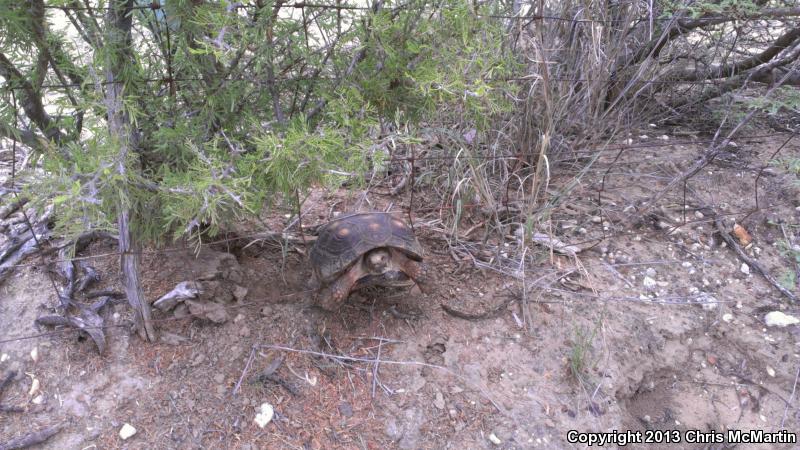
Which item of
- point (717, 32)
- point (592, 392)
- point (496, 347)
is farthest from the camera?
point (717, 32)

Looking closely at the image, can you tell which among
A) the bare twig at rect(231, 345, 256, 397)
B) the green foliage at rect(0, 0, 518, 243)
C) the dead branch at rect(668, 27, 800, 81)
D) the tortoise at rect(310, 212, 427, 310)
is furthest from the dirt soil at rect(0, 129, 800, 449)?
the dead branch at rect(668, 27, 800, 81)

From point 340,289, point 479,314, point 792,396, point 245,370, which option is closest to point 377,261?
point 340,289

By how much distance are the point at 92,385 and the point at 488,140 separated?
2503mm

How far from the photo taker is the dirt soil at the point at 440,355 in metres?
2.10

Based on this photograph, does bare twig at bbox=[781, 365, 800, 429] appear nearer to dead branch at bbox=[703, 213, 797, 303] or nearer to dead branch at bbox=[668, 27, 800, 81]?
dead branch at bbox=[703, 213, 797, 303]

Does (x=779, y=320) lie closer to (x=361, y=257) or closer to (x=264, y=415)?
(x=361, y=257)

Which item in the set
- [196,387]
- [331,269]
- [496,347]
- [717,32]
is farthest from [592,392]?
[717,32]

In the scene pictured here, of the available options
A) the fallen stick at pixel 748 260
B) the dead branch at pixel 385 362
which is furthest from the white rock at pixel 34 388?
the fallen stick at pixel 748 260

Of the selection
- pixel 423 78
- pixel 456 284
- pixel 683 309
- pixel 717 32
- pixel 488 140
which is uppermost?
pixel 423 78

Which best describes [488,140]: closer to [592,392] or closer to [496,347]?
[496,347]

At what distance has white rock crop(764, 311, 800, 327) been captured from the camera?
2.68m

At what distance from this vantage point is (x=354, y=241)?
2459 mm

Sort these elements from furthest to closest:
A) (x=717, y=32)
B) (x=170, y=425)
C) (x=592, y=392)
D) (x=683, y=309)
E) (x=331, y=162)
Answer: (x=717, y=32), (x=683, y=309), (x=592, y=392), (x=170, y=425), (x=331, y=162)

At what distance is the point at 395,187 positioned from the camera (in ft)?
11.8
